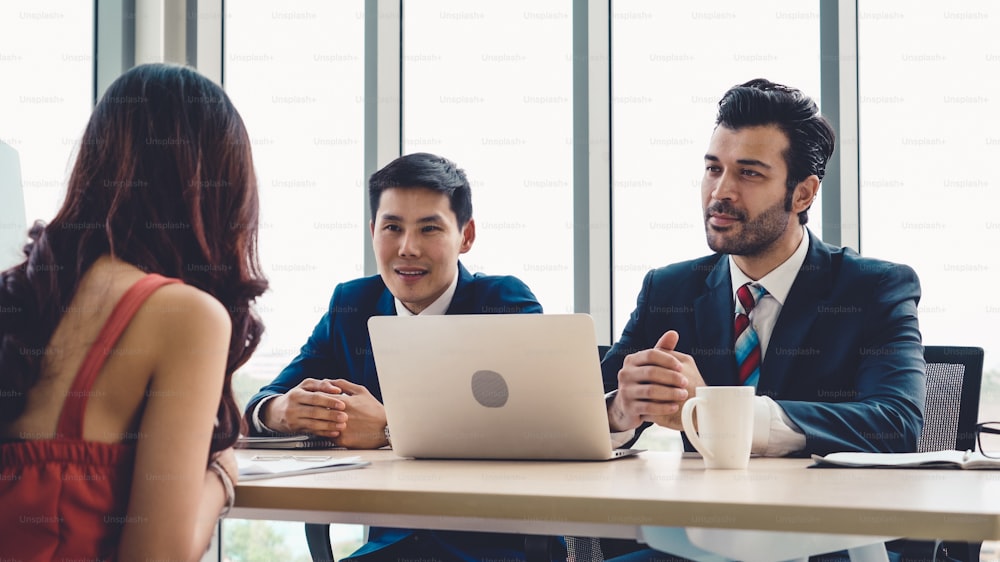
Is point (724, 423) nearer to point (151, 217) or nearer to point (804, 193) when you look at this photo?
point (151, 217)

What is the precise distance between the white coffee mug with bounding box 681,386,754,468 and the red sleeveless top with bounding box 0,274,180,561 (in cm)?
89

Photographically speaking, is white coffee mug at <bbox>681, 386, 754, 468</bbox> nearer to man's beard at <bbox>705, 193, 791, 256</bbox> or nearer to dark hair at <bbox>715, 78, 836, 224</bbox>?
man's beard at <bbox>705, 193, 791, 256</bbox>

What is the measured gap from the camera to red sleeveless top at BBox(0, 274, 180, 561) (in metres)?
1.15

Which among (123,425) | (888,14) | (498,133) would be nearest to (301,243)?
(498,133)

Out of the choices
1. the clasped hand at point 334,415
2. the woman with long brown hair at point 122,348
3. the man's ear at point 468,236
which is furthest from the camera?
the man's ear at point 468,236

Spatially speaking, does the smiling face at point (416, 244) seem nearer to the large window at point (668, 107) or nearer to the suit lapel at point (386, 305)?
the suit lapel at point (386, 305)

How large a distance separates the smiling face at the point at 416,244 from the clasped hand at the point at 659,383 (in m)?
0.90

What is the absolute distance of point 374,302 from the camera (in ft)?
8.71

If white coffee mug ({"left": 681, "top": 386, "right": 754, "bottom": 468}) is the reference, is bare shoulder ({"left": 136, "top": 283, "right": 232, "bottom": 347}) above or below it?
above

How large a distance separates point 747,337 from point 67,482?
1.58 m

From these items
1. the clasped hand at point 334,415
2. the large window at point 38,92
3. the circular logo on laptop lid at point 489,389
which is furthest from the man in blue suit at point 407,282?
the large window at point 38,92

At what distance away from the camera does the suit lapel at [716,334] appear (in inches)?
87.8

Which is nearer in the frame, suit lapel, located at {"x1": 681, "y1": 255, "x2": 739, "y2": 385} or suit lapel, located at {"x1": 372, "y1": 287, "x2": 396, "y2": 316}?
suit lapel, located at {"x1": 681, "y1": 255, "x2": 739, "y2": 385}

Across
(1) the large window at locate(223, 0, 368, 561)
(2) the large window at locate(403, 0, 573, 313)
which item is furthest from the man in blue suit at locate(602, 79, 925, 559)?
(1) the large window at locate(223, 0, 368, 561)
